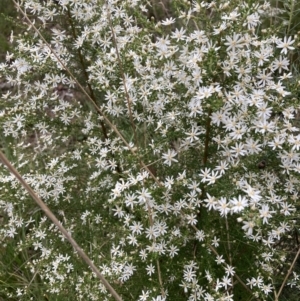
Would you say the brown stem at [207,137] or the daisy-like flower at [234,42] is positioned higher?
the daisy-like flower at [234,42]

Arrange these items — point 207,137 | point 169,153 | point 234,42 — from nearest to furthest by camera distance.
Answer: point 234,42
point 207,137
point 169,153

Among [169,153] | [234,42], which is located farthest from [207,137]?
[234,42]

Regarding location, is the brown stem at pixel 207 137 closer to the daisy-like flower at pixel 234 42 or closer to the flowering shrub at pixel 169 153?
the flowering shrub at pixel 169 153

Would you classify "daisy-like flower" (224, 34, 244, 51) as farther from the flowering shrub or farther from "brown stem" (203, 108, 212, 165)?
"brown stem" (203, 108, 212, 165)

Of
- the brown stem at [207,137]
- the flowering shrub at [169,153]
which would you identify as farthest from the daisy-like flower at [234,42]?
the brown stem at [207,137]

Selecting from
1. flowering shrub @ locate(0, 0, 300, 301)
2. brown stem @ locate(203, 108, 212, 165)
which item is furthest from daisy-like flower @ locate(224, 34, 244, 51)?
brown stem @ locate(203, 108, 212, 165)

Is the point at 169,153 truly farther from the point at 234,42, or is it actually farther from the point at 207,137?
the point at 234,42

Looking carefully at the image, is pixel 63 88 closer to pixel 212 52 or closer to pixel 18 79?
pixel 18 79

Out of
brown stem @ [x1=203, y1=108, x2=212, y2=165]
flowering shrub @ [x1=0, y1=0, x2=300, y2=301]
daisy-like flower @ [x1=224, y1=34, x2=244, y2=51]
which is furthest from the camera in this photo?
brown stem @ [x1=203, y1=108, x2=212, y2=165]

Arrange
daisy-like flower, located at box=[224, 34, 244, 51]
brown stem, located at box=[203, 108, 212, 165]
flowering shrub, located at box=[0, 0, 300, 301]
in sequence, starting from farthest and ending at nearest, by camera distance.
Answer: brown stem, located at box=[203, 108, 212, 165] < flowering shrub, located at box=[0, 0, 300, 301] < daisy-like flower, located at box=[224, 34, 244, 51]
